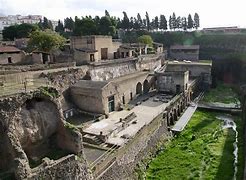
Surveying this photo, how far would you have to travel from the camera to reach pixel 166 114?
977 inches

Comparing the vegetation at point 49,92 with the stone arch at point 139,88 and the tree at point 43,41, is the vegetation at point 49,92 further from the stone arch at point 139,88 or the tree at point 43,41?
the tree at point 43,41

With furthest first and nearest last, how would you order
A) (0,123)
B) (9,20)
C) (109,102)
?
(9,20) → (109,102) → (0,123)

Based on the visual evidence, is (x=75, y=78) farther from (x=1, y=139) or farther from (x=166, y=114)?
(x=1, y=139)

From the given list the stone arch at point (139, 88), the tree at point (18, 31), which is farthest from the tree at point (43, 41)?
the tree at point (18, 31)

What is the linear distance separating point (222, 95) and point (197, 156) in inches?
785

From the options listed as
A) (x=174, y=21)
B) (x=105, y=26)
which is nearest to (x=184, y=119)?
(x=105, y=26)

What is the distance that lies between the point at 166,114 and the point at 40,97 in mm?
13567

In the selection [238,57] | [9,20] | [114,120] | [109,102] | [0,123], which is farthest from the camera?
[9,20]

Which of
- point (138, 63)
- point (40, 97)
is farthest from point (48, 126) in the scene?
point (138, 63)

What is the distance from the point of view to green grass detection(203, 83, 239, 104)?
116 ft

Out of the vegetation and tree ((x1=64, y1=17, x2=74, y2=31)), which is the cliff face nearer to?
the vegetation

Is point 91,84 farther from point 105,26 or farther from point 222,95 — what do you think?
point 105,26

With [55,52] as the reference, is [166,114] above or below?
below

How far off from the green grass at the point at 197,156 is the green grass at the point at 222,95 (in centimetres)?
965
